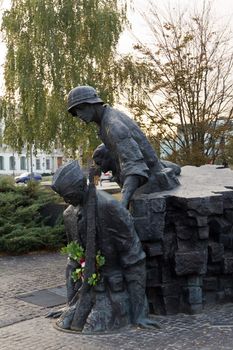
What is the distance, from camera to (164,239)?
603 cm

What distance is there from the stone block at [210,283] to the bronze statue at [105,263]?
94 cm

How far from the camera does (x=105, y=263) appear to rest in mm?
5621

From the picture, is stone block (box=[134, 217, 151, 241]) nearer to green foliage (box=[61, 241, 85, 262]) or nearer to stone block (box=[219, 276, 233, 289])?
green foliage (box=[61, 241, 85, 262])

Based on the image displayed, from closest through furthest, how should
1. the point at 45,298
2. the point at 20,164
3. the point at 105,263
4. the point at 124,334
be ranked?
1. the point at 124,334
2. the point at 105,263
3. the point at 45,298
4. the point at 20,164

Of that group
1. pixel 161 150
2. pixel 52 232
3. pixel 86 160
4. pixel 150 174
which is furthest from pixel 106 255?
pixel 86 160

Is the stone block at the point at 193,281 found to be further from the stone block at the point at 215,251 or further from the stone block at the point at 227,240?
the stone block at the point at 227,240

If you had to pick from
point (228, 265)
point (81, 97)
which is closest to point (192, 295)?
point (228, 265)

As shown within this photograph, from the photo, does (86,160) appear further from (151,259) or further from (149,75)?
(151,259)

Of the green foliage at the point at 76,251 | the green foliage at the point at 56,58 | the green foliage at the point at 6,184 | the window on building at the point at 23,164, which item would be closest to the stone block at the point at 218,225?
the green foliage at the point at 76,251

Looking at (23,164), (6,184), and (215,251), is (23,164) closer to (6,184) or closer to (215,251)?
(6,184)

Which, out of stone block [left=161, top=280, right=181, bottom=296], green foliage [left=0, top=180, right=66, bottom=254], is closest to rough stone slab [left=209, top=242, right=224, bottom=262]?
stone block [left=161, top=280, right=181, bottom=296]

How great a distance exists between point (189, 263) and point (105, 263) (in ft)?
2.93

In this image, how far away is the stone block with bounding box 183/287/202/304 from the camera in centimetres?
595

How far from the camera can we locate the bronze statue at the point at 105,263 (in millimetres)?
5406
